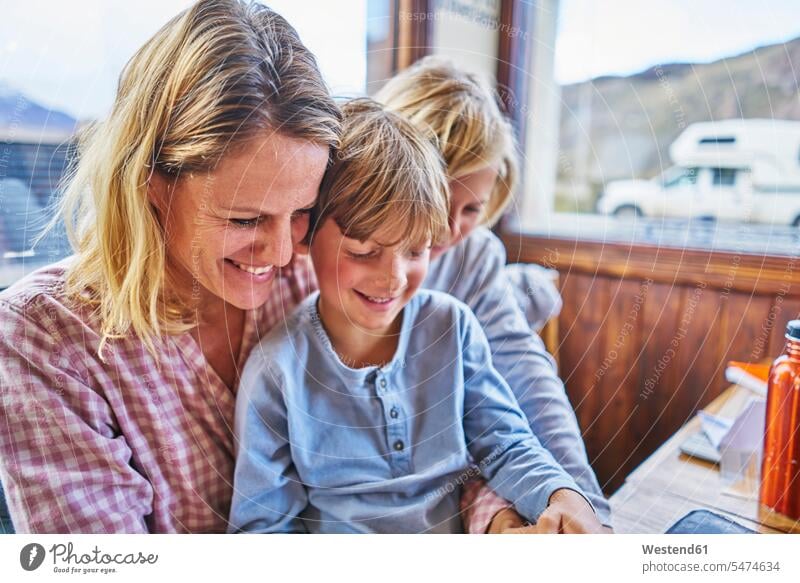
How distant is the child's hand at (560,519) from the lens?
0.50 meters

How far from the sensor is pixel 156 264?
475mm

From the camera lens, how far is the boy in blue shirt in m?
0.50

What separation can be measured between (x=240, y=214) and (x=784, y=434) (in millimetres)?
497

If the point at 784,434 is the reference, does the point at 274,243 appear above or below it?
above

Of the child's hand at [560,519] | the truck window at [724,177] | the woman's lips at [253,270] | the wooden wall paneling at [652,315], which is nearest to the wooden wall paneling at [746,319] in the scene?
the wooden wall paneling at [652,315]

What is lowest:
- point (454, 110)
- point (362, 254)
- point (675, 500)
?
point (675, 500)

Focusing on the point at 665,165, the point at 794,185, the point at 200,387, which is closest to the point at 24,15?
the point at 200,387

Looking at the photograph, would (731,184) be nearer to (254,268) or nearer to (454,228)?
(454,228)

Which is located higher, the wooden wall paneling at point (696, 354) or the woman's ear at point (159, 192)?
the woman's ear at point (159, 192)

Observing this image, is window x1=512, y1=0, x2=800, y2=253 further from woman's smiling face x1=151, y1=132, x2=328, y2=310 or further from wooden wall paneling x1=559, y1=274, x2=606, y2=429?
woman's smiling face x1=151, y1=132, x2=328, y2=310

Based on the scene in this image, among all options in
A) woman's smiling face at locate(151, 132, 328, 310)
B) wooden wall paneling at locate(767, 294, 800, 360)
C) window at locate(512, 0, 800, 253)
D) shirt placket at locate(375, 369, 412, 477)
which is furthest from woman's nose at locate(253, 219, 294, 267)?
wooden wall paneling at locate(767, 294, 800, 360)

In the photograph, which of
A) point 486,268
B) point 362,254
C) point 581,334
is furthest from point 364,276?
point 581,334

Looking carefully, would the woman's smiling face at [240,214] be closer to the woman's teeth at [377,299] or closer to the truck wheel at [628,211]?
the woman's teeth at [377,299]
